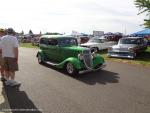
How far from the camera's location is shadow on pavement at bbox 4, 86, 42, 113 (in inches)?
219

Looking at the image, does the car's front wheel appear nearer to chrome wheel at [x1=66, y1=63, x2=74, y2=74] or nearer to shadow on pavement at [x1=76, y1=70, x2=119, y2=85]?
chrome wheel at [x1=66, y1=63, x2=74, y2=74]

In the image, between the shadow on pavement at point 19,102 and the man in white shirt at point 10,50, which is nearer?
the shadow on pavement at point 19,102

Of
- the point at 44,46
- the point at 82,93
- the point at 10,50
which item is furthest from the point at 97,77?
the point at 44,46

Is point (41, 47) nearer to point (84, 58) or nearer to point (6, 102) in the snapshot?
point (84, 58)

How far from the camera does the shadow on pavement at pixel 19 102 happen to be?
5568 millimetres

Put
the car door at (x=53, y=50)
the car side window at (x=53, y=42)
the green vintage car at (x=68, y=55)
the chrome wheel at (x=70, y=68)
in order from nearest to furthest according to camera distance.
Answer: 1. the chrome wheel at (x=70, y=68)
2. the green vintage car at (x=68, y=55)
3. the car door at (x=53, y=50)
4. the car side window at (x=53, y=42)

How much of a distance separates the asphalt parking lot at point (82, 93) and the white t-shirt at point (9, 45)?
1249 millimetres

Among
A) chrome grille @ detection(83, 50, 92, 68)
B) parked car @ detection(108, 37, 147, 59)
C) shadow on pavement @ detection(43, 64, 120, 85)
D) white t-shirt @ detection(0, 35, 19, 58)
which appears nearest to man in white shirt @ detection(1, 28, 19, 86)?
white t-shirt @ detection(0, 35, 19, 58)

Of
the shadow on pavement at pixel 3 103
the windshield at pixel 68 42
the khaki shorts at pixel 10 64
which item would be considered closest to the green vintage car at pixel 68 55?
the windshield at pixel 68 42

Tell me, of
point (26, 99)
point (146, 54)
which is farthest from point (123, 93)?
point (146, 54)

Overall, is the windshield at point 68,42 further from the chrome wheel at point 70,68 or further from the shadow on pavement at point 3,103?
the shadow on pavement at point 3,103

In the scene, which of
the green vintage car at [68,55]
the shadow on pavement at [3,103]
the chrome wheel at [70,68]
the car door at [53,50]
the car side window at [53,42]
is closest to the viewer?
the shadow on pavement at [3,103]

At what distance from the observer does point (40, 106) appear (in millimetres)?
5859

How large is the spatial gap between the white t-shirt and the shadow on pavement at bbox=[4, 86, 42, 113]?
47.7 inches
